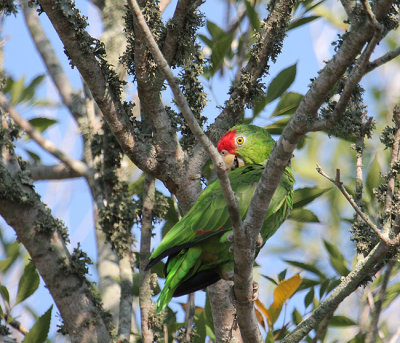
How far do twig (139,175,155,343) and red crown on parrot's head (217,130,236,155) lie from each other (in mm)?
587

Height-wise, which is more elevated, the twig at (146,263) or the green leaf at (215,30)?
the green leaf at (215,30)

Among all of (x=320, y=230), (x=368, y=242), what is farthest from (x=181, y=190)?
(x=320, y=230)

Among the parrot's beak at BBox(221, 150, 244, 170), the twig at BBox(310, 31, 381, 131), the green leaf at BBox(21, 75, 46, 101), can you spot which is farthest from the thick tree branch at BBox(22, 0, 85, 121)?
the twig at BBox(310, 31, 381, 131)

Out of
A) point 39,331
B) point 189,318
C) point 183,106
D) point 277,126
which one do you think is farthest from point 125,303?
point 183,106

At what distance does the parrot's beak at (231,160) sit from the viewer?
3.65 meters

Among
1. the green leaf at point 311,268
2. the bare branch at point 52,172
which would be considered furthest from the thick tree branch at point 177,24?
the bare branch at point 52,172

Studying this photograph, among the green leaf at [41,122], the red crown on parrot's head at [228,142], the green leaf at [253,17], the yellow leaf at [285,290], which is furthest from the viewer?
the green leaf at [41,122]

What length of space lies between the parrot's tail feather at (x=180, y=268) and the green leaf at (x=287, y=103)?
48.8 inches

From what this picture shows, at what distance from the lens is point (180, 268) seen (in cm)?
292

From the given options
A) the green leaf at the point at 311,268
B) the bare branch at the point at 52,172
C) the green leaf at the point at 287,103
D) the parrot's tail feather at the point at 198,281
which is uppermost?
the bare branch at the point at 52,172

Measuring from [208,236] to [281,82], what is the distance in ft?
4.23

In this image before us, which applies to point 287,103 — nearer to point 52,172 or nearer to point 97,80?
point 97,80

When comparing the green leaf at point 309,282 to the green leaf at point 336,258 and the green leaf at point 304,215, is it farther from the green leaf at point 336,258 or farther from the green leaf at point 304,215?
the green leaf at point 304,215

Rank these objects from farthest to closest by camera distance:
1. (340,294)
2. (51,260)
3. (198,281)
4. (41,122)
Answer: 1. (41,122)
2. (198,281)
3. (51,260)
4. (340,294)
